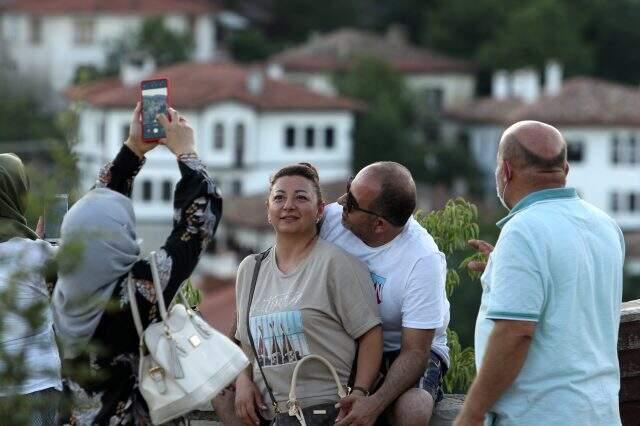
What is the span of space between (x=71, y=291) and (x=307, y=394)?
101 centimetres

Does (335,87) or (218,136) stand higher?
(335,87)

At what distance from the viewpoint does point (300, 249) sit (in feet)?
17.9

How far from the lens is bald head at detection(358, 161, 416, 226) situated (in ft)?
18.0

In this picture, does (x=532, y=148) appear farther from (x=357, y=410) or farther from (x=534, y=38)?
(x=534, y=38)

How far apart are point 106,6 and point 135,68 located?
10.9 m

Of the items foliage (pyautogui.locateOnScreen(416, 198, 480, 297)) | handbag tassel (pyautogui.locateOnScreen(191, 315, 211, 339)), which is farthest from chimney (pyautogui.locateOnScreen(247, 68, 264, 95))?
handbag tassel (pyautogui.locateOnScreen(191, 315, 211, 339))

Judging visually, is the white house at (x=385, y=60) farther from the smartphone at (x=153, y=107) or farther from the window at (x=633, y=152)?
the smartphone at (x=153, y=107)

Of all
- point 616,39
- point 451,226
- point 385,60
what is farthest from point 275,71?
point 451,226

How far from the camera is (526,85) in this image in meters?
73.2

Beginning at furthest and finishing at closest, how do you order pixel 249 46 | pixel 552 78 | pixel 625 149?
pixel 249 46 → pixel 552 78 → pixel 625 149

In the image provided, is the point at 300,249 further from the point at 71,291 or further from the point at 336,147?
the point at 336,147

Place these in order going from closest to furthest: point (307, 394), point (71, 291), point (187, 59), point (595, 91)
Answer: point (71, 291)
point (307, 394)
point (595, 91)
point (187, 59)

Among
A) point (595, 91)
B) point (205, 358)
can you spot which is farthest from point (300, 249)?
point (595, 91)

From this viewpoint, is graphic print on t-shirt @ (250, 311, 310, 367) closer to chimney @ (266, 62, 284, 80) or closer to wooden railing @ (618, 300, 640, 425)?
wooden railing @ (618, 300, 640, 425)
